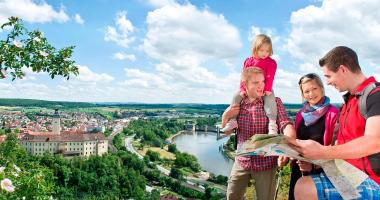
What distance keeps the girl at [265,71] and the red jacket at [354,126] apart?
0.47m

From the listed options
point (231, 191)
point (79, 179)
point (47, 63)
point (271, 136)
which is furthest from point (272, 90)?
point (79, 179)

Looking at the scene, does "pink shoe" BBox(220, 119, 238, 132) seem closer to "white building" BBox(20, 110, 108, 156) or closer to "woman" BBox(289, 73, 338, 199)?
"woman" BBox(289, 73, 338, 199)

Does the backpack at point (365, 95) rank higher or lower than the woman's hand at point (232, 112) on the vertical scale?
higher

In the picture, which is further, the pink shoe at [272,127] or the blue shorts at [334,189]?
the pink shoe at [272,127]

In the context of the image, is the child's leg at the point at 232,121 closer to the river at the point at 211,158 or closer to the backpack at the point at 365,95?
the backpack at the point at 365,95

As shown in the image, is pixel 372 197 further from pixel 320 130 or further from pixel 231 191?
pixel 231 191

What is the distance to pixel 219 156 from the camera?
37.8 meters

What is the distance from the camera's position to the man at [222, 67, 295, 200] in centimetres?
211

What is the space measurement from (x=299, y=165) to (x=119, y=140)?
153 feet

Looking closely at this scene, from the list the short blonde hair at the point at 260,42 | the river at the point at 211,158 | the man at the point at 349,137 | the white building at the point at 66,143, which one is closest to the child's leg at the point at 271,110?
the short blonde hair at the point at 260,42

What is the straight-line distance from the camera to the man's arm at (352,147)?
57.2 inches

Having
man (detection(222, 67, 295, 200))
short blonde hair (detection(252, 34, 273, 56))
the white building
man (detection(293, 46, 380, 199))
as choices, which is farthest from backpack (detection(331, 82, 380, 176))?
the white building

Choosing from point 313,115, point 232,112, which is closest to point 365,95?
point 313,115

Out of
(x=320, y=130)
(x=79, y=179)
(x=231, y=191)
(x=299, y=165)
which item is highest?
(x=320, y=130)
